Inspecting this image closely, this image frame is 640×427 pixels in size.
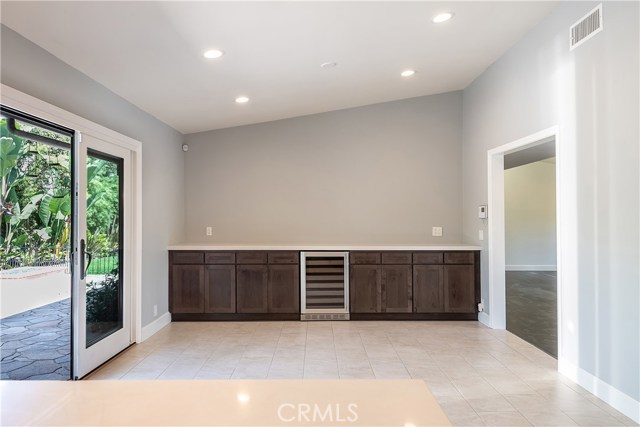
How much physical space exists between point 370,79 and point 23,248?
369 cm

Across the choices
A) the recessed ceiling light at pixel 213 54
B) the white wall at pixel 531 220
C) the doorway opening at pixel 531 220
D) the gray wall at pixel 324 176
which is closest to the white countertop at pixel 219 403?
the recessed ceiling light at pixel 213 54

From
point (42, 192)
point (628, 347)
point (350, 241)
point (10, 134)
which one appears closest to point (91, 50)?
point (10, 134)

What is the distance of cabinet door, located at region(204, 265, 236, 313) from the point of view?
5078 millimetres

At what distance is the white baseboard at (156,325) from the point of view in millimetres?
4324

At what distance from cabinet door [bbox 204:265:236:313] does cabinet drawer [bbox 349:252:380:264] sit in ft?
5.18

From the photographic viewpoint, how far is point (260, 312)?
200 inches

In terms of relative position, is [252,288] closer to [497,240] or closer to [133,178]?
[133,178]

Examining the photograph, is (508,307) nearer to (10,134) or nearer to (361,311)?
(361,311)

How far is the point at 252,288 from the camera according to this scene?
200 inches

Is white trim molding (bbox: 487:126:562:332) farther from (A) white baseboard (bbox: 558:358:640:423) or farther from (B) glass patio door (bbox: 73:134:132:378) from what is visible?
(B) glass patio door (bbox: 73:134:132:378)

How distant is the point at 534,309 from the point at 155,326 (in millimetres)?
5153

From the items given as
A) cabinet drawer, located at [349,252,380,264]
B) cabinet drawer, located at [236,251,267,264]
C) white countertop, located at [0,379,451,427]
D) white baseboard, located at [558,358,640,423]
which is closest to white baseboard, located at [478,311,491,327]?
white baseboard, located at [558,358,640,423]

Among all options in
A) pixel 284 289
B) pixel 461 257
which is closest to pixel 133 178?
pixel 284 289

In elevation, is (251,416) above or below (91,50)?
below
